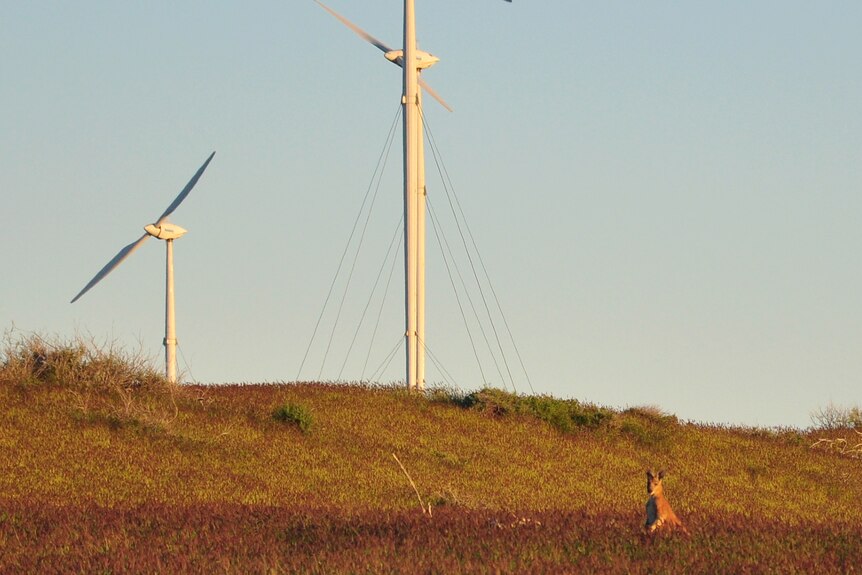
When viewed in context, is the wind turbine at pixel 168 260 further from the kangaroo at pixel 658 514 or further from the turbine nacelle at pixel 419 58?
the kangaroo at pixel 658 514

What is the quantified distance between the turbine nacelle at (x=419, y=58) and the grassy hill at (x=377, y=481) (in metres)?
9.72

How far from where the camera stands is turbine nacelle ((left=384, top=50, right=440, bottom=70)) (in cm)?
3991

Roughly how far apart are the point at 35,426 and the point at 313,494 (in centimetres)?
662

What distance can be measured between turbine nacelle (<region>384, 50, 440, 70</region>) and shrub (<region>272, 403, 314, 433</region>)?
12.7m

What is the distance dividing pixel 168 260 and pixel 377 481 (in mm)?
11305

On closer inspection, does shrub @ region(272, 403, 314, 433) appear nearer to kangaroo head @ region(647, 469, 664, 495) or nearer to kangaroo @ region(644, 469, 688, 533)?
kangaroo @ region(644, 469, 688, 533)

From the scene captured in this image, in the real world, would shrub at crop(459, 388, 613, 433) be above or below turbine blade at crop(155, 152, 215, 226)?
below

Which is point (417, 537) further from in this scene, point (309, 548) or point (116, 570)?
point (116, 570)

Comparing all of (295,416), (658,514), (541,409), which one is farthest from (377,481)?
(658,514)

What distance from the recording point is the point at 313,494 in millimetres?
24562

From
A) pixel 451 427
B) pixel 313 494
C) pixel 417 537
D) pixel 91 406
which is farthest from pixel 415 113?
pixel 417 537

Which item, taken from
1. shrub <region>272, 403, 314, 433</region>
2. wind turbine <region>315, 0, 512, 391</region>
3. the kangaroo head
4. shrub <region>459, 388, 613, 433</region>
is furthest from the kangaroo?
wind turbine <region>315, 0, 512, 391</region>

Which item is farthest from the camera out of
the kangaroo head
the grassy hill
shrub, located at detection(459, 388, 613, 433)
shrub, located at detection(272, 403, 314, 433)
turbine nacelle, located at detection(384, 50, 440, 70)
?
turbine nacelle, located at detection(384, 50, 440, 70)

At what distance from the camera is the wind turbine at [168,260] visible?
33.5 meters
